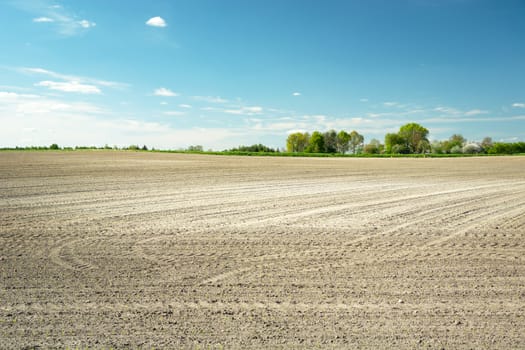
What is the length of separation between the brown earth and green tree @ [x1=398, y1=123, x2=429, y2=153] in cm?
10298

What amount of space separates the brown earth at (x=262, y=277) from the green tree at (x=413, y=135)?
4054 inches

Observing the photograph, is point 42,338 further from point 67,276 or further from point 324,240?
point 324,240

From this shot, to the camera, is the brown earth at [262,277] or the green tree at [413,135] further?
the green tree at [413,135]

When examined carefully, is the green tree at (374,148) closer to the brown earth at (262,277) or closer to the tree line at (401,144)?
the tree line at (401,144)

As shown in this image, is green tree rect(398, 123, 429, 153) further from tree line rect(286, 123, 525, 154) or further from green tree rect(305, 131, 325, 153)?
green tree rect(305, 131, 325, 153)

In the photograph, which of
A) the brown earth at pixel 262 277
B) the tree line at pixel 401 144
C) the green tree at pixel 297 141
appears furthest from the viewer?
the green tree at pixel 297 141

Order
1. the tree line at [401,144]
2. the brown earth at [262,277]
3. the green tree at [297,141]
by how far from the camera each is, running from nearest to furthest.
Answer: the brown earth at [262,277] → the tree line at [401,144] → the green tree at [297,141]

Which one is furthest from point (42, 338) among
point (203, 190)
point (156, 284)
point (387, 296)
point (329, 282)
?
point (203, 190)

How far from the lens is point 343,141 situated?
124250 mm

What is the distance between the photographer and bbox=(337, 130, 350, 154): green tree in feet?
403

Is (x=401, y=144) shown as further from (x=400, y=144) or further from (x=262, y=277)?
(x=262, y=277)

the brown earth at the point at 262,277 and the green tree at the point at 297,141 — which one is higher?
the green tree at the point at 297,141

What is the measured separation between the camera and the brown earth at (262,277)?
4.03m

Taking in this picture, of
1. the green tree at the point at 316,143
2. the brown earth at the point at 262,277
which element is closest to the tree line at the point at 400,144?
the green tree at the point at 316,143
